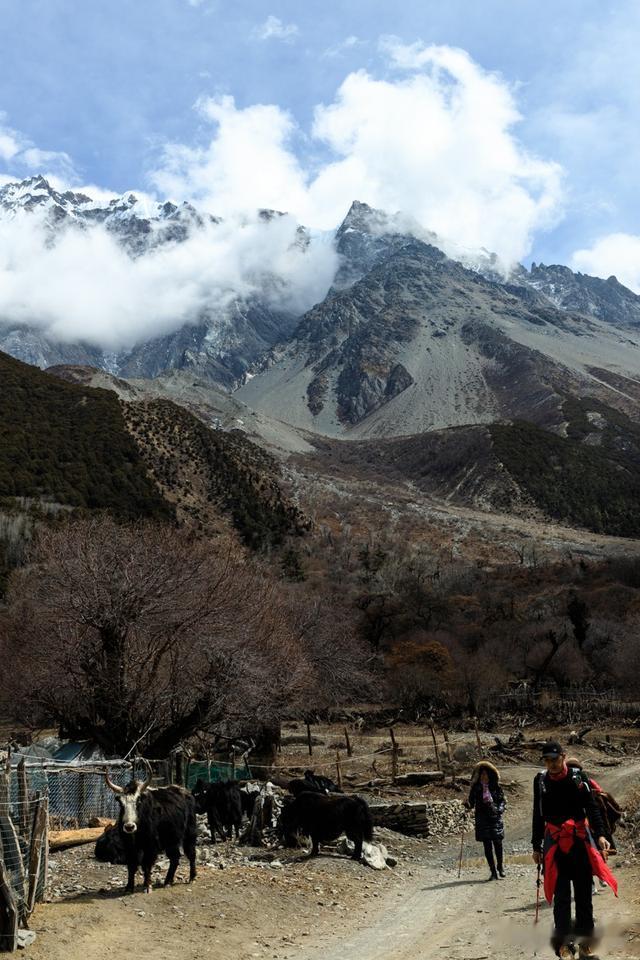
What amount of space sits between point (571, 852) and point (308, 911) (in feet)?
15.7

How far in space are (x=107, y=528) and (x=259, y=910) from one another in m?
21.0

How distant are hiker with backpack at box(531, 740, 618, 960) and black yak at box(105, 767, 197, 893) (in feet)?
17.8

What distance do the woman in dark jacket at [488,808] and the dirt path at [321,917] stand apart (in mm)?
507

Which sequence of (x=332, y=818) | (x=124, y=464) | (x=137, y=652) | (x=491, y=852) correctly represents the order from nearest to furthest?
(x=491, y=852) < (x=332, y=818) < (x=137, y=652) < (x=124, y=464)

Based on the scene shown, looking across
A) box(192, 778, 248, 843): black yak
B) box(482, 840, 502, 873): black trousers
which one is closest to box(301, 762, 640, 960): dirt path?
box(482, 840, 502, 873): black trousers

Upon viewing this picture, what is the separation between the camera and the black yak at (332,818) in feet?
42.9

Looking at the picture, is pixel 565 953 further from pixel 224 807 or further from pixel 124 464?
pixel 124 464

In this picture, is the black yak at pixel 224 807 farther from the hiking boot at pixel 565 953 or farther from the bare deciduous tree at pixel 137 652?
the hiking boot at pixel 565 953

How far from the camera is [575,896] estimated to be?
669 cm

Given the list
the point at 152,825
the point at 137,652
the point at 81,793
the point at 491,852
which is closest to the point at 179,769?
the point at 137,652

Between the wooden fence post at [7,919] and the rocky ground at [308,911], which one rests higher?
the wooden fence post at [7,919]

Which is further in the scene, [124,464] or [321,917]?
[124,464]

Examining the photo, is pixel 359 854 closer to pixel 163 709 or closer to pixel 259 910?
pixel 259 910

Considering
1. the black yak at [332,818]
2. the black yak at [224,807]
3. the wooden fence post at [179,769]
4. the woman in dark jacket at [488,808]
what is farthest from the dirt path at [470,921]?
the wooden fence post at [179,769]
